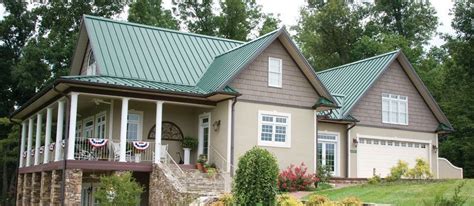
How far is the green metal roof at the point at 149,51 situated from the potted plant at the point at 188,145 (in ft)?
7.33

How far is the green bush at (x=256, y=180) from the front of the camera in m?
13.8

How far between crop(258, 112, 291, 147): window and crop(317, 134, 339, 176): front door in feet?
11.2

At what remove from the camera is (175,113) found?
934 inches

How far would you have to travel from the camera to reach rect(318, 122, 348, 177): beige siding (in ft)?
86.1

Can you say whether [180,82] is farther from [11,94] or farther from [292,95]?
[11,94]

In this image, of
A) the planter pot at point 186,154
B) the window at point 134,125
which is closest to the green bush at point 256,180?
the planter pot at point 186,154

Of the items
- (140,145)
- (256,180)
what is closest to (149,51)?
(140,145)

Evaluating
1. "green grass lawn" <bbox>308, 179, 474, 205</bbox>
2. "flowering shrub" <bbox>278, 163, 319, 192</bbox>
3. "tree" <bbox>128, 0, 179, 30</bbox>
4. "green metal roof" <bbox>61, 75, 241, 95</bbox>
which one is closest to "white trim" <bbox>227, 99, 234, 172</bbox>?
"green metal roof" <bbox>61, 75, 241, 95</bbox>

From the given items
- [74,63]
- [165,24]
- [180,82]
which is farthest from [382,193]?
[165,24]

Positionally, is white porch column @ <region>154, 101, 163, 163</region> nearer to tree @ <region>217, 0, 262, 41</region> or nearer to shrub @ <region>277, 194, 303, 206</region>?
shrub @ <region>277, 194, 303, 206</region>

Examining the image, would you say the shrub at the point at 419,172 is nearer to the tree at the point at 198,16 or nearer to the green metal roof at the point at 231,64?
the green metal roof at the point at 231,64

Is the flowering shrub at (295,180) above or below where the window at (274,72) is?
below

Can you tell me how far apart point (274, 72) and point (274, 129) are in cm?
222

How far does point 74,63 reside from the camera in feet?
88.9
